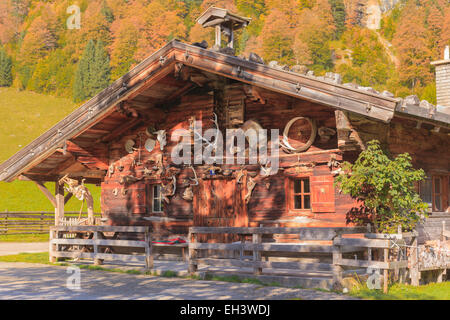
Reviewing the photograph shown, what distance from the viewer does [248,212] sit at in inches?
580

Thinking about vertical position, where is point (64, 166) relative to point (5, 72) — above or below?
below

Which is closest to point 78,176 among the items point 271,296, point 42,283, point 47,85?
point 42,283

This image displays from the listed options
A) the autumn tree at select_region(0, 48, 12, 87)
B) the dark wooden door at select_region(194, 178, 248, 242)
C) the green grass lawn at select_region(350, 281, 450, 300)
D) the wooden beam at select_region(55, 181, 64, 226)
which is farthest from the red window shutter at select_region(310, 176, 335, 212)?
the autumn tree at select_region(0, 48, 12, 87)

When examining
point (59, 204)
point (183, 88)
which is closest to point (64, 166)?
point (59, 204)

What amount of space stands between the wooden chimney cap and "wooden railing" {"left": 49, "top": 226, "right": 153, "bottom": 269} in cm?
618

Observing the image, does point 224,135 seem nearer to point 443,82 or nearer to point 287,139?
point 287,139

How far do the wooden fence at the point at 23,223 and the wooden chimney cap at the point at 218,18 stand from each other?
70.7 ft

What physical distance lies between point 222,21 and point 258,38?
7770cm

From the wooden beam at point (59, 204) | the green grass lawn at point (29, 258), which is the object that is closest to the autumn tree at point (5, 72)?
the green grass lawn at point (29, 258)

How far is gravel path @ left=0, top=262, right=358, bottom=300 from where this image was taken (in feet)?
30.8

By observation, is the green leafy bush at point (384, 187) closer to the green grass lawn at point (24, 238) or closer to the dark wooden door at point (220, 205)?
the dark wooden door at point (220, 205)

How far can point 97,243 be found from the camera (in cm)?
1445
